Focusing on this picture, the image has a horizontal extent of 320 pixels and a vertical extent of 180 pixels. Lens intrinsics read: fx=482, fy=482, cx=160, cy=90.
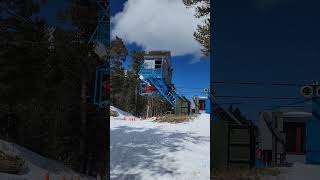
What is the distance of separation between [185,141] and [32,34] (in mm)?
1620

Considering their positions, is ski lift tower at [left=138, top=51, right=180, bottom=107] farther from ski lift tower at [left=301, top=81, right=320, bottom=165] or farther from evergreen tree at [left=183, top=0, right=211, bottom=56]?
ski lift tower at [left=301, top=81, right=320, bottom=165]

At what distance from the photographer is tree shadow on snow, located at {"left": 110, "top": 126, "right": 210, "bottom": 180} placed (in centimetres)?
388

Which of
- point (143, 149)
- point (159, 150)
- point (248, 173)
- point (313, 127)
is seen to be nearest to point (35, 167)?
point (143, 149)

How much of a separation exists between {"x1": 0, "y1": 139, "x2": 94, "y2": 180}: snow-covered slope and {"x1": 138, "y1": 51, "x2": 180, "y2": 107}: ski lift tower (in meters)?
1.04

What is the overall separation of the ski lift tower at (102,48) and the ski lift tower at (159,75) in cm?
46

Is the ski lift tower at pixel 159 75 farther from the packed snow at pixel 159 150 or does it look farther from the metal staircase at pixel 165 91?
the packed snow at pixel 159 150

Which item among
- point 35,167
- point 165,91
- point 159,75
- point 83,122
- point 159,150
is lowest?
point 35,167

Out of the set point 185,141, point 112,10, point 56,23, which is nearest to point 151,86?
point 185,141

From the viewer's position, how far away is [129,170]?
395cm

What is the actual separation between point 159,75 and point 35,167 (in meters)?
1.34

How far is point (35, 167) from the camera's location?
4090 mm

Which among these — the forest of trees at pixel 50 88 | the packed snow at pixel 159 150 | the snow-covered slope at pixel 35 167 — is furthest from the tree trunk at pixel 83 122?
the packed snow at pixel 159 150

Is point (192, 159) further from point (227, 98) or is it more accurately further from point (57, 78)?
point (57, 78)

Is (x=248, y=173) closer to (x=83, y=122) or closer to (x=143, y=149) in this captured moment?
(x=143, y=149)
